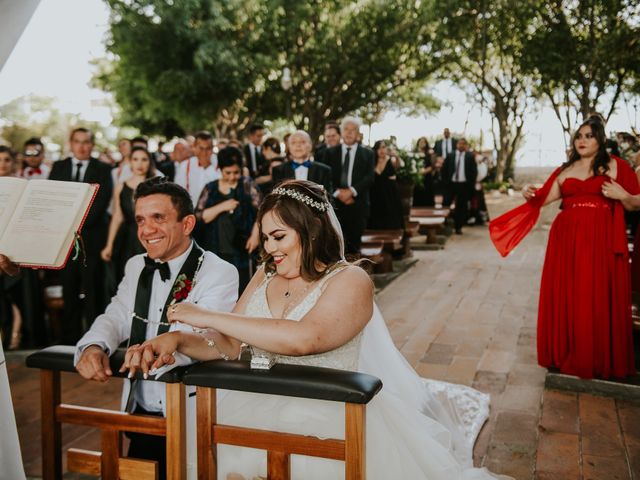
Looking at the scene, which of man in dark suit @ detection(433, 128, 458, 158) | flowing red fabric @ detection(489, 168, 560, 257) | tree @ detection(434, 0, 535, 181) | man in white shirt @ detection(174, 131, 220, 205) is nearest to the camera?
flowing red fabric @ detection(489, 168, 560, 257)

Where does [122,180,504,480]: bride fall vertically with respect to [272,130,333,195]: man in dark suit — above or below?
below

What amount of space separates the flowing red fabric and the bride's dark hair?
7.99 ft

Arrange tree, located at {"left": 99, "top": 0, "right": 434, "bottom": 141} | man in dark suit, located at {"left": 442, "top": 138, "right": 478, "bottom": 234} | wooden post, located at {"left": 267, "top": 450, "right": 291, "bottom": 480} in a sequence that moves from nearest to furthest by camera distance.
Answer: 1. wooden post, located at {"left": 267, "top": 450, "right": 291, "bottom": 480}
2. man in dark suit, located at {"left": 442, "top": 138, "right": 478, "bottom": 234}
3. tree, located at {"left": 99, "top": 0, "right": 434, "bottom": 141}

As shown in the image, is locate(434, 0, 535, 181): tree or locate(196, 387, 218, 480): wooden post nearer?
locate(196, 387, 218, 480): wooden post

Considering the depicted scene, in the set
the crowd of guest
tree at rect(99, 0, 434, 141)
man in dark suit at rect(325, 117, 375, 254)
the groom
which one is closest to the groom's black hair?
the groom

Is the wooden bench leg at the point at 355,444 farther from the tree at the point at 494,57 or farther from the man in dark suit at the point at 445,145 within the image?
the tree at the point at 494,57

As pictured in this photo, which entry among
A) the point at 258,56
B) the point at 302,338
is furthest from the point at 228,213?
the point at 258,56

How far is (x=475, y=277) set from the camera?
26.2ft

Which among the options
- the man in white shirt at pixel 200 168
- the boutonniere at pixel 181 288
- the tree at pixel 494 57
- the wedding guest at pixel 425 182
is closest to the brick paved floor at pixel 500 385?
the boutonniere at pixel 181 288

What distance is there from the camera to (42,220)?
2.07m

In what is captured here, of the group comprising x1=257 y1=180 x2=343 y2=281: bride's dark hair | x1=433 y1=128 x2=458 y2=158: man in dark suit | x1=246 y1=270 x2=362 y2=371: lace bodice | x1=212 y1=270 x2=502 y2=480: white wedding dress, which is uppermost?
x1=433 y1=128 x2=458 y2=158: man in dark suit

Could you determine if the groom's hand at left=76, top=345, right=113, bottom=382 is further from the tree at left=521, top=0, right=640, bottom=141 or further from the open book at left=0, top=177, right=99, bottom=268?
the tree at left=521, top=0, right=640, bottom=141

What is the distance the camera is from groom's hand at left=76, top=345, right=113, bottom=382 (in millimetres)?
1937

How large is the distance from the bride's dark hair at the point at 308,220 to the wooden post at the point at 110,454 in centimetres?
85
